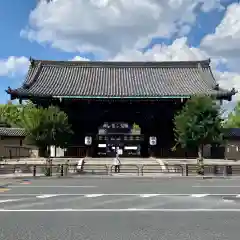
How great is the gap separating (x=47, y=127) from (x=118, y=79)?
1211cm

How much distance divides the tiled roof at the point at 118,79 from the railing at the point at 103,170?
412 inches

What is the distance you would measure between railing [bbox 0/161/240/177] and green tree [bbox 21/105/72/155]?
5087 mm

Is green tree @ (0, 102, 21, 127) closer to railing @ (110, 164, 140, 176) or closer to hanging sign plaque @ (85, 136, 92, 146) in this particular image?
hanging sign plaque @ (85, 136, 92, 146)

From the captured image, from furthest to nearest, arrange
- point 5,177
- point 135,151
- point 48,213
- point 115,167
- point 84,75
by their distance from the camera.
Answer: point 84,75 → point 135,151 → point 115,167 → point 5,177 → point 48,213

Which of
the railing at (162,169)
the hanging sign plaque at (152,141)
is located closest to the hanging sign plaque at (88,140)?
the hanging sign plaque at (152,141)

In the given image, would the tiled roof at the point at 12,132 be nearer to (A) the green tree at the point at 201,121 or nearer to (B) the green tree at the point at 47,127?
(B) the green tree at the point at 47,127

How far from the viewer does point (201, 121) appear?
3319 centimetres

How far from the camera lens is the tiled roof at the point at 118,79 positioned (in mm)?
40469

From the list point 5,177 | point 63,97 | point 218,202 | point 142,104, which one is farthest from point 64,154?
point 218,202

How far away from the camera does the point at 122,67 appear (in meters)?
47.3

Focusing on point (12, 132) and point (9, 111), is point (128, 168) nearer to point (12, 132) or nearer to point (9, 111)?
point (12, 132)

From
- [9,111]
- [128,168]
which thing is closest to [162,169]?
[128,168]

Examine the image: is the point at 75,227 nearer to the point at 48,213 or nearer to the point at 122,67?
the point at 48,213

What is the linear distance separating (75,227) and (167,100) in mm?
31696
